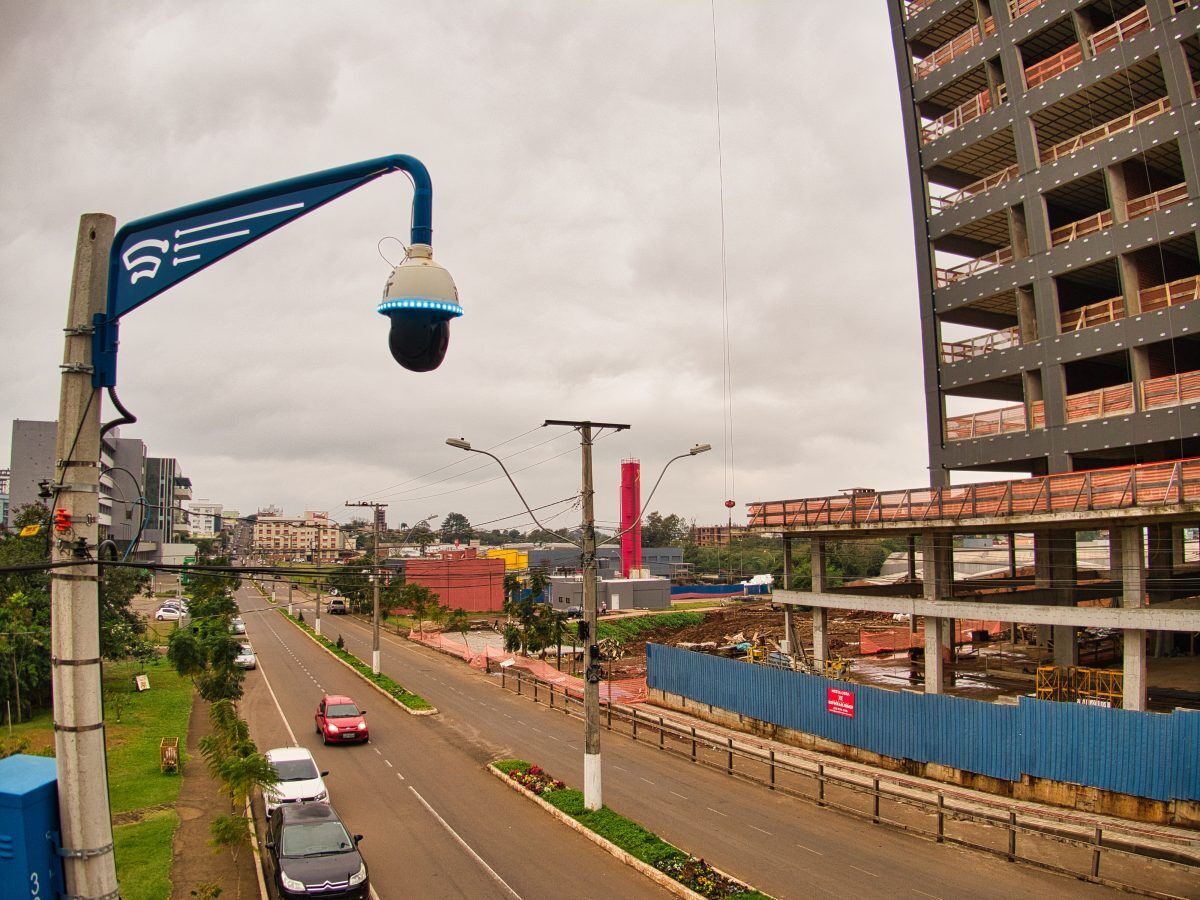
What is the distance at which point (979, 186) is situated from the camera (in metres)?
38.5

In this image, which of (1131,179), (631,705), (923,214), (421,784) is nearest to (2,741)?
(421,784)

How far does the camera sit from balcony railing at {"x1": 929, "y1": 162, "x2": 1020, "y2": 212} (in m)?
36.5

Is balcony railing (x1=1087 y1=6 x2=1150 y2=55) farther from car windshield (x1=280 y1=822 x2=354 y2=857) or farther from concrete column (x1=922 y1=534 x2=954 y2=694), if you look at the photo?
car windshield (x1=280 y1=822 x2=354 y2=857)

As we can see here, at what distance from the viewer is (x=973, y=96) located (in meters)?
39.2

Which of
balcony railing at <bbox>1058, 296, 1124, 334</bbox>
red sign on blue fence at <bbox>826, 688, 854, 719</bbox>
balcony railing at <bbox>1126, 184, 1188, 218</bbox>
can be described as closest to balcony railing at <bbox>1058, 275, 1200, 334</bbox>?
balcony railing at <bbox>1058, 296, 1124, 334</bbox>

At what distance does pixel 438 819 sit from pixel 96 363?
1930 centimetres

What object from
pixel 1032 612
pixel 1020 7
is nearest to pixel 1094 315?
pixel 1032 612

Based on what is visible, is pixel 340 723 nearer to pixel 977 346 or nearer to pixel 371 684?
pixel 371 684

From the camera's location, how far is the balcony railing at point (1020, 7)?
34875 millimetres

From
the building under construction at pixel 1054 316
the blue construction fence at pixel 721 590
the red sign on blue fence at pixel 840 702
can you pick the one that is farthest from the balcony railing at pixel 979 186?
the blue construction fence at pixel 721 590

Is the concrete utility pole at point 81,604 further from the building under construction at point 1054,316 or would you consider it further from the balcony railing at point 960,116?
the balcony railing at point 960,116

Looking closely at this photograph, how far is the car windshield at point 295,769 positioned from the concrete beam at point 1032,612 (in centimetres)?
2116

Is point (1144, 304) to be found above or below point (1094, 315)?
below

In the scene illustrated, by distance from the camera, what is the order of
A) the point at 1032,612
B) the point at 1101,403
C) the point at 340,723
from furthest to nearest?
the point at 1101,403, the point at 340,723, the point at 1032,612
